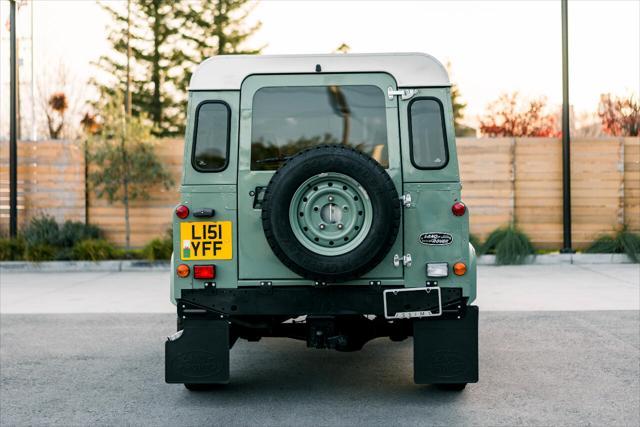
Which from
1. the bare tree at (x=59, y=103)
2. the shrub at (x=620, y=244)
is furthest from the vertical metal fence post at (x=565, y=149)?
the bare tree at (x=59, y=103)

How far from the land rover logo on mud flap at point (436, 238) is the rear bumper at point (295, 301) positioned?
0.35m

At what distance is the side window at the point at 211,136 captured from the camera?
6.02 meters

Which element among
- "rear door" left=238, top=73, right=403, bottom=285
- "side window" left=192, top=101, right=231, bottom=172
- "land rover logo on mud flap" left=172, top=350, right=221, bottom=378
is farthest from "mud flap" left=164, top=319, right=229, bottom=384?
"side window" left=192, top=101, right=231, bottom=172

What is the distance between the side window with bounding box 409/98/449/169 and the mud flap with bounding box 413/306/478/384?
1.11 m

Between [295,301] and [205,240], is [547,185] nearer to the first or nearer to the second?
[295,301]

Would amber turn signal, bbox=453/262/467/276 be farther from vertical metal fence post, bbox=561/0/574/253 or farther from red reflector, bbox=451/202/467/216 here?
vertical metal fence post, bbox=561/0/574/253

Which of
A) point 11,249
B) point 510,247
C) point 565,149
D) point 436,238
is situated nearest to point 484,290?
point 510,247

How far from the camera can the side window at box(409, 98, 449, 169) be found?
5.96 m

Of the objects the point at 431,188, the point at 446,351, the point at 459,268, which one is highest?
the point at 431,188

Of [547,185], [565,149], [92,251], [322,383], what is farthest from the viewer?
[547,185]

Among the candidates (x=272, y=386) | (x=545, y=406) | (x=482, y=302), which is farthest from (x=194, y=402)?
(x=482, y=302)

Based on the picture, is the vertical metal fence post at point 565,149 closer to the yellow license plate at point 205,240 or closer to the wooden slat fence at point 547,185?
the wooden slat fence at point 547,185

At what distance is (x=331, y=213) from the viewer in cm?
562

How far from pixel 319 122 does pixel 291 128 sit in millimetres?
214
